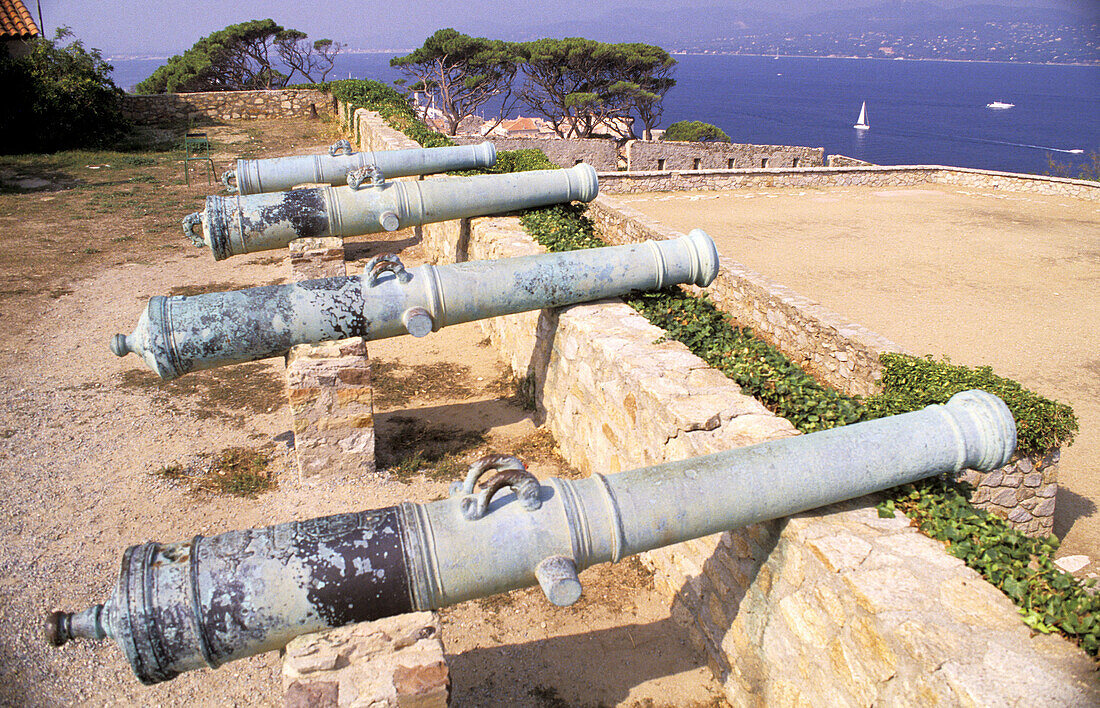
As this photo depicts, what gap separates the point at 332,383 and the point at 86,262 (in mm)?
7222

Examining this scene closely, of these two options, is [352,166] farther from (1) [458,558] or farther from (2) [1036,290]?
(2) [1036,290]

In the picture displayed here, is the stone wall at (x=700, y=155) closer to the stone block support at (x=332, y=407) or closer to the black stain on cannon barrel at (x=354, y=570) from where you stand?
the stone block support at (x=332, y=407)

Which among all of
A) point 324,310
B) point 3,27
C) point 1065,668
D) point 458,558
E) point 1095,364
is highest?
point 3,27

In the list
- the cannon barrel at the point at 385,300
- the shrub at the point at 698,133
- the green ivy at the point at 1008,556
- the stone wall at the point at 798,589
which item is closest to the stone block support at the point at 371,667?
the stone wall at the point at 798,589

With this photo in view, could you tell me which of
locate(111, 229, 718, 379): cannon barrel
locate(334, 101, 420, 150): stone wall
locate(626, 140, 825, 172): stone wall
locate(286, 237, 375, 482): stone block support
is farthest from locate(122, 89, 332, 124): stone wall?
locate(111, 229, 718, 379): cannon barrel

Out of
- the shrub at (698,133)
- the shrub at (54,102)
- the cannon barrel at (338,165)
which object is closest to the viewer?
the cannon barrel at (338,165)

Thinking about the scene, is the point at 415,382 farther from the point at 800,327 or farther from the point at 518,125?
the point at 518,125

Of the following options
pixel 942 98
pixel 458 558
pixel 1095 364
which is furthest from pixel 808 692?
pixel 942 98

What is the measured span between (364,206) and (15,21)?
59.9 ft

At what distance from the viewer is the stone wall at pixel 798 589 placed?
2260mm

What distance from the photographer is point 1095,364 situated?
850 cm

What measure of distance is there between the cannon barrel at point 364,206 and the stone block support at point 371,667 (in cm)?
364

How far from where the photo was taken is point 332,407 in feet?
15.8

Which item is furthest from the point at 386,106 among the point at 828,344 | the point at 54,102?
the point at 828,344
